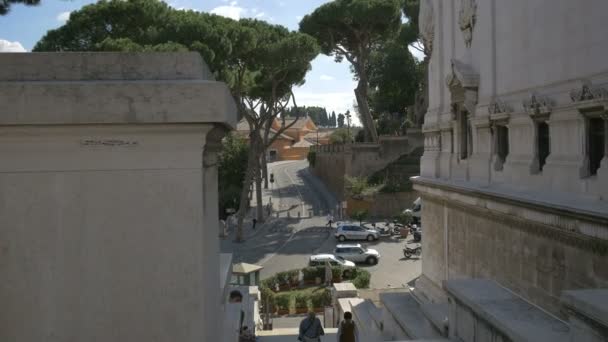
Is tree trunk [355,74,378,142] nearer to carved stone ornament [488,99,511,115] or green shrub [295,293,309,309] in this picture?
green shrub [295,293,309,309]

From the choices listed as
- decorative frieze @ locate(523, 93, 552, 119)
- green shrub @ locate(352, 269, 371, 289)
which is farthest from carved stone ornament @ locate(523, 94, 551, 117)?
green shrub @ locate(352, 269, 371, 289)

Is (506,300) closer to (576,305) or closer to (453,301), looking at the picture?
(453,301)

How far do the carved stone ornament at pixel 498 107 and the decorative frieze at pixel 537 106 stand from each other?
0.75 metres

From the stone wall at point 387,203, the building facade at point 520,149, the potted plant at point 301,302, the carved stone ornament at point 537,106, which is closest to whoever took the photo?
the building facade at point 520,149

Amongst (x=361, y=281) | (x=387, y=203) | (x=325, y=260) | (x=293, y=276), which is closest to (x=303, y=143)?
(x=387, y=203)

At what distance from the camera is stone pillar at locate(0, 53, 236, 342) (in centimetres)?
253

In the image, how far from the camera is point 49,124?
2506 millimetres

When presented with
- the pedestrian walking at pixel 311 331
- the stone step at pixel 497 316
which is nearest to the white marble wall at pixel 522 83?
the stone step at pixel 497 316

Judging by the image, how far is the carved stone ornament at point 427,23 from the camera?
12.3m

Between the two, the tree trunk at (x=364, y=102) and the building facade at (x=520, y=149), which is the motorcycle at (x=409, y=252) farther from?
the tree trunk at (x=364, y=102)

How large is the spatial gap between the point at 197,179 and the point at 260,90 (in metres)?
26.5

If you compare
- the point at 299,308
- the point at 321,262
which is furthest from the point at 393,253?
the point at 299,308

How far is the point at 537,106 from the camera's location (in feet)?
23.8

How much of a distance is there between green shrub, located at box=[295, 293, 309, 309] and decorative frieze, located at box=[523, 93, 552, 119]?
909cm
